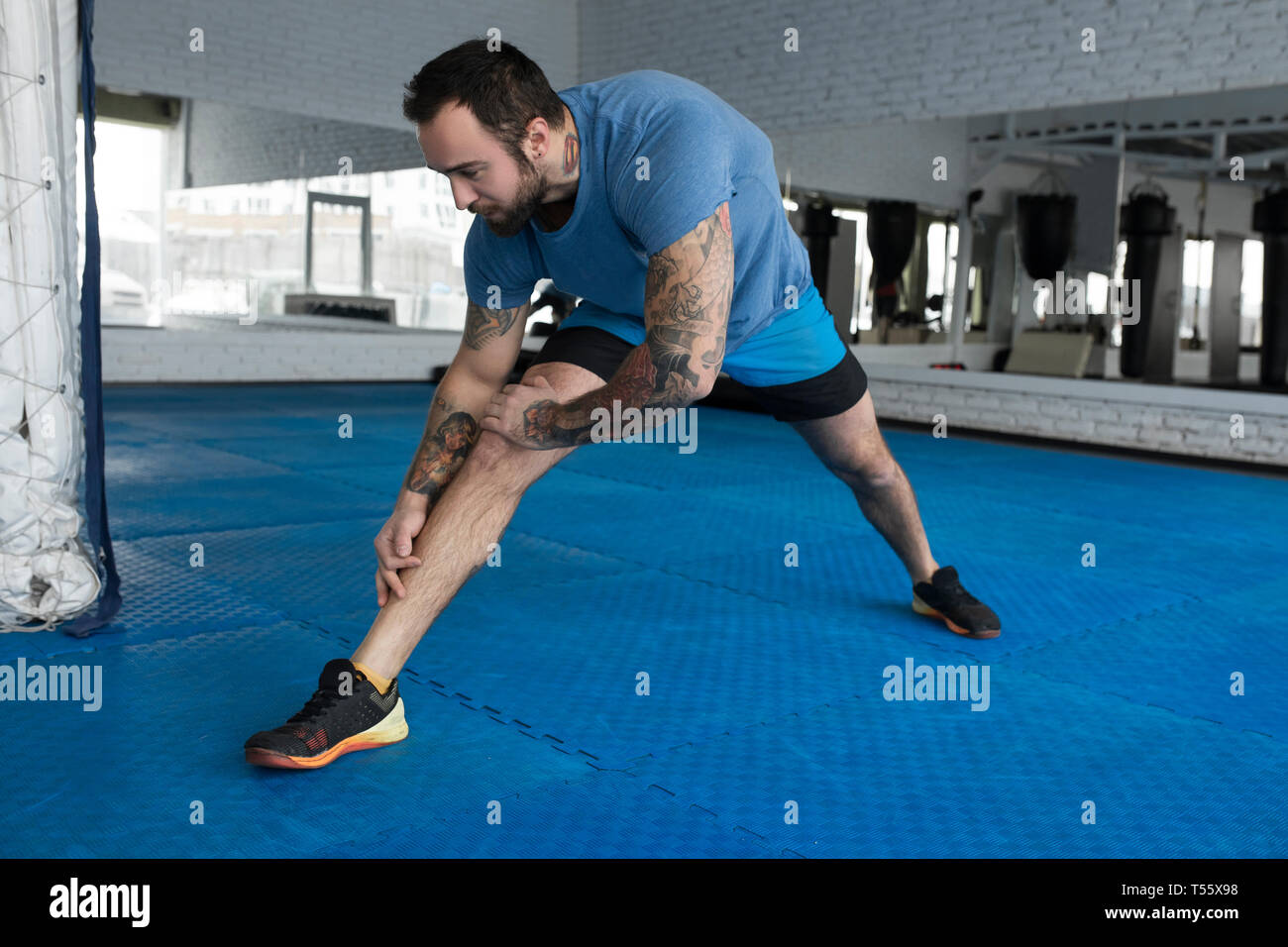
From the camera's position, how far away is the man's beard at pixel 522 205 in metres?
1.81

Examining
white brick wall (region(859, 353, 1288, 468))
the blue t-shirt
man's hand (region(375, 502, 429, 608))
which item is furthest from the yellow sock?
white brick wall (region(859, 353, 1288, 468))

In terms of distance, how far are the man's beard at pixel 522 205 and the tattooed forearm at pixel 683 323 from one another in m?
0.24

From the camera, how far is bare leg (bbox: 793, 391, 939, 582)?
2.61 metres

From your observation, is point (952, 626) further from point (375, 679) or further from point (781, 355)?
point (375, 679)

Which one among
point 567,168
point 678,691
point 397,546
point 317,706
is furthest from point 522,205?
point 678,691

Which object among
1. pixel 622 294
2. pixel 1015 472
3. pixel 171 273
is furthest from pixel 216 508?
pixel 171 273

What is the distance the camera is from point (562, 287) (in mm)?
2279

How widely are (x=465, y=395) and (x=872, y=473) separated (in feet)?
3.50

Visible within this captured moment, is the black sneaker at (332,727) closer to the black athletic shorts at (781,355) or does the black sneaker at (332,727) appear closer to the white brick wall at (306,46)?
the black athletic shorts at (781,355)

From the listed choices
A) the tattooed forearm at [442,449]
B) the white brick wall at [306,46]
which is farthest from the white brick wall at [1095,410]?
the tattooed forearm at [442,449]

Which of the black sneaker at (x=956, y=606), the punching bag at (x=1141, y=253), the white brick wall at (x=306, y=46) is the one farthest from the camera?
the white brick wall at (x=306, y=46)

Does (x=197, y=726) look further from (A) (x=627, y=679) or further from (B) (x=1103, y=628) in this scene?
(B) (x=1103, y=628)

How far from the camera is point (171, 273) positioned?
872 centimetres

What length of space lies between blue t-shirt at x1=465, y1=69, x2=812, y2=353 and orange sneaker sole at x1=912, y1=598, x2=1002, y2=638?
101cm
